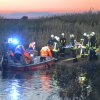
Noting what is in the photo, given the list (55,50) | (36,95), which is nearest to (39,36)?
(55,50)

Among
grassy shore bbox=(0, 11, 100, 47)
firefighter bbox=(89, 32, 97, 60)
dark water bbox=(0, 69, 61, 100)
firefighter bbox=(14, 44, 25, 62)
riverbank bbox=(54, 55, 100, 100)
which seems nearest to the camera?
riverbank bbox=(54, 55, 100, 100)

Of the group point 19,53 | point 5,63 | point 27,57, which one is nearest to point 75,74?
point 19,53

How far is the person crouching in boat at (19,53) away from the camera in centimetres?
3488

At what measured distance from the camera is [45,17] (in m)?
64.4

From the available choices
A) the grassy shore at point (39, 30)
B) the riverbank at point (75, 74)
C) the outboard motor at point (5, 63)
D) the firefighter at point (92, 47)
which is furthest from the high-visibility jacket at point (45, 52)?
the grassy shore at point (39, 30)

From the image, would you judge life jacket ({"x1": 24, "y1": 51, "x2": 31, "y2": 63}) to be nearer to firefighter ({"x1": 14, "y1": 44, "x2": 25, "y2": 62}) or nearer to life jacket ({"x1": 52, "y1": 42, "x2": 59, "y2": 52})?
firefighter ({"x1": 14, "y1": 44, "x2": 25, "y2": 62})

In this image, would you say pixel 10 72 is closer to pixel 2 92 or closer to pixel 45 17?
pixel 2 92

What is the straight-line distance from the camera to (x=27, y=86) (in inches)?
1061

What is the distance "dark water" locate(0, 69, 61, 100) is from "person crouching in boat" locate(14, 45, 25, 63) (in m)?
1.24

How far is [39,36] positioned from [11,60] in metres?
10.1

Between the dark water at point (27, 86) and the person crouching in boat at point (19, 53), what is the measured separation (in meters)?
1.24

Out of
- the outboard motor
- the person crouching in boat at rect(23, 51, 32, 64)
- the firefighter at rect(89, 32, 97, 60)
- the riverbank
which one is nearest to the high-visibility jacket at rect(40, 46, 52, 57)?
the riverbank

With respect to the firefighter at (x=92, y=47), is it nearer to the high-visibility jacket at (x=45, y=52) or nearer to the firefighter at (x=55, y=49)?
the high-visibility jacket at (x=45, y=52)

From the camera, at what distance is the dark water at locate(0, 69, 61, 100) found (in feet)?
76.6
